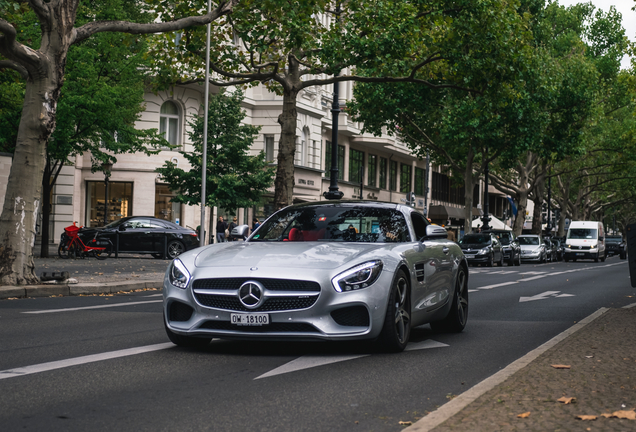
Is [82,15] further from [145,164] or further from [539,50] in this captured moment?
[539,50]

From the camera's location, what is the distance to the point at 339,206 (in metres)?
8.97

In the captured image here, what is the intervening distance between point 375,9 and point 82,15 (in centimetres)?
1016

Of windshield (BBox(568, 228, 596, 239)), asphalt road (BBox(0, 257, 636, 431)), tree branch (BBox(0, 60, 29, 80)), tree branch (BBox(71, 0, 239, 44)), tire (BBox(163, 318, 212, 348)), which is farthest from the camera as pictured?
windshield (BBox(568, 228, 596, 239))

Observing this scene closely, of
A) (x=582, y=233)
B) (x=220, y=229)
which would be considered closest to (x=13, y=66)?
(x=220, y=229)

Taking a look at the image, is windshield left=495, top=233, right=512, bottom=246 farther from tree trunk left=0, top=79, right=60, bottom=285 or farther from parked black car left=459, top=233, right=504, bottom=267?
tree trunk left=0, top=79, right=60, bottom=285

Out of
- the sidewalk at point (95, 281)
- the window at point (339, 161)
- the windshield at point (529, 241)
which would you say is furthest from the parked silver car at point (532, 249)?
the sidewalk at point (95, 281)

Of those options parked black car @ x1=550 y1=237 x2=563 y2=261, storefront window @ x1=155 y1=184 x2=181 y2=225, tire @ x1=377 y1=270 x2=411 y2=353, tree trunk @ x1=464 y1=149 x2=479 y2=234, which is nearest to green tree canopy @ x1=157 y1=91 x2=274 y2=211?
storefront window @ x1=155 y1=184 x2=181 y2=225

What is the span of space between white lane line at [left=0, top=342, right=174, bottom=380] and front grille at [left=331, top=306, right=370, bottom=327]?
A: 69.3 inches

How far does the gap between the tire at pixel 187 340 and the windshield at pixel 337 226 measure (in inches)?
47.6

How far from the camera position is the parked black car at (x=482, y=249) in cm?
3756

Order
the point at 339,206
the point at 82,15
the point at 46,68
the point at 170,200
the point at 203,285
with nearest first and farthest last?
the point at 203,285, the point at 339,206, the point at 46,68, the point at 82,15, the point at 170,200

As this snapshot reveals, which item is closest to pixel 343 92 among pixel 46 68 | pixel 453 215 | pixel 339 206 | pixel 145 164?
pixel 145 164

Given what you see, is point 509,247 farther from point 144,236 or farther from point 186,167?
point 144,236

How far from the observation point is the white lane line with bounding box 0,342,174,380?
655 centimetres
